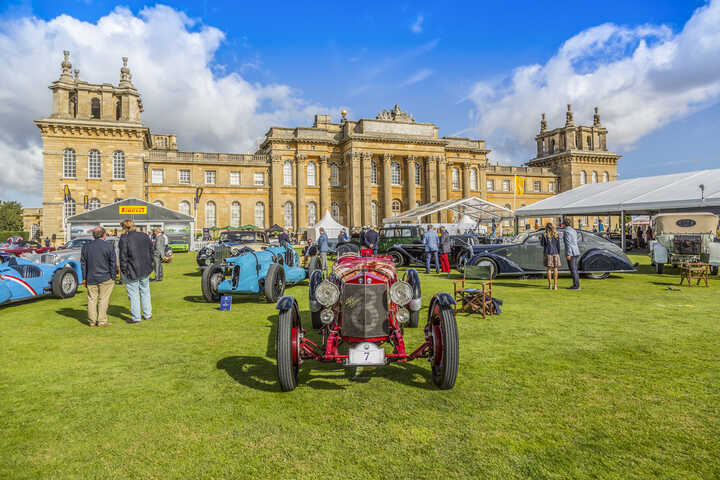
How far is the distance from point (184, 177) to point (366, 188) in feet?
63.2

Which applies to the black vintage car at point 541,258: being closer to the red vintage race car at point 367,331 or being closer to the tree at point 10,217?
the red vintage race car at point 367,331

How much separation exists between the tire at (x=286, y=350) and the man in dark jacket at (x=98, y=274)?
4.74 m

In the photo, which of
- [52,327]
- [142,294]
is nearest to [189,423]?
[142,294]

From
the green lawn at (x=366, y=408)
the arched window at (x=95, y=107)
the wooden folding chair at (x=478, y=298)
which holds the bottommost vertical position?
the green lawn at (x=366, y=408)

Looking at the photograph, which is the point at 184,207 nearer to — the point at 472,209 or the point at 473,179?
the point at 472,209

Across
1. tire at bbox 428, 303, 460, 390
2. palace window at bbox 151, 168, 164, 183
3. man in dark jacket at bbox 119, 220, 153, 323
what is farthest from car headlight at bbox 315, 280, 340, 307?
palace window at bbox 151, 168, 164, 183

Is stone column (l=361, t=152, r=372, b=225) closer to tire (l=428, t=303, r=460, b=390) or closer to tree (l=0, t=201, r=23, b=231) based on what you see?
tire (l=428, t=303, r=460, b=390)

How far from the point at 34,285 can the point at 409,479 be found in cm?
1032

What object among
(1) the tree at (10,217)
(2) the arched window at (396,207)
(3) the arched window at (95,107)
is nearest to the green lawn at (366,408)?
(3) the arched window at (95,107)

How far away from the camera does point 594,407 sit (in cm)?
361

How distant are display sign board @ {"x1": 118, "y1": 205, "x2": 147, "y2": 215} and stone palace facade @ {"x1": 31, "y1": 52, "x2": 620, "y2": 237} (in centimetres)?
762

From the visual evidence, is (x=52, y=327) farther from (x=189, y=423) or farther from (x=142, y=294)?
(x=189, y=423)

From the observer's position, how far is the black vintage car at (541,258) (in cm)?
1179

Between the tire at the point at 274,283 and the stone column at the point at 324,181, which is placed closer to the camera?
the tire at the point at 274,283
